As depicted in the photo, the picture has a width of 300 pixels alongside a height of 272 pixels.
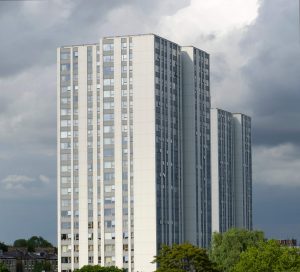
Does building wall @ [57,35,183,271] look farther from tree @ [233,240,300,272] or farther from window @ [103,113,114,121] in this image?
tree @ [233,240,300,272]

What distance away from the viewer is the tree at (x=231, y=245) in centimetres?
14212

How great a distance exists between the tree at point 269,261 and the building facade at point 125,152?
40623 millimetres

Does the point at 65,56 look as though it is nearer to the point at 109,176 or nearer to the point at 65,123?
the point at 65,123

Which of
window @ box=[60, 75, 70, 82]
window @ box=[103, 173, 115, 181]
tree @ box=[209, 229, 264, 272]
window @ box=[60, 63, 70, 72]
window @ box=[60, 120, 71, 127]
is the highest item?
window @ box=[60, 63, 70, 72]

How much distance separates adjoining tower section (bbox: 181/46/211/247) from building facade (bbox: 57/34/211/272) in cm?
17

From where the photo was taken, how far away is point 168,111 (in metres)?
166

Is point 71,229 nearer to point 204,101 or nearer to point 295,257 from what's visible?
point 204,101

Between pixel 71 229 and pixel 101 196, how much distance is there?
7.98 meters

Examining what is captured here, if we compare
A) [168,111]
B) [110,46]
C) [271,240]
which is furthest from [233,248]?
[110,46]

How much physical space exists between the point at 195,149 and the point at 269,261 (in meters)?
55.2

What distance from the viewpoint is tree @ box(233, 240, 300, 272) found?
11719 centimetres

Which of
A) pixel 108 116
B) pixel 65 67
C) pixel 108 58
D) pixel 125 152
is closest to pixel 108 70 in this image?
pixel 108 58

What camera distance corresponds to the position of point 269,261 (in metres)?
118

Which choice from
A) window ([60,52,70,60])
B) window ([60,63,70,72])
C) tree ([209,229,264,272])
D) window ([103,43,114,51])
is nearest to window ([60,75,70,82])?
window ([60,63,70,72])
